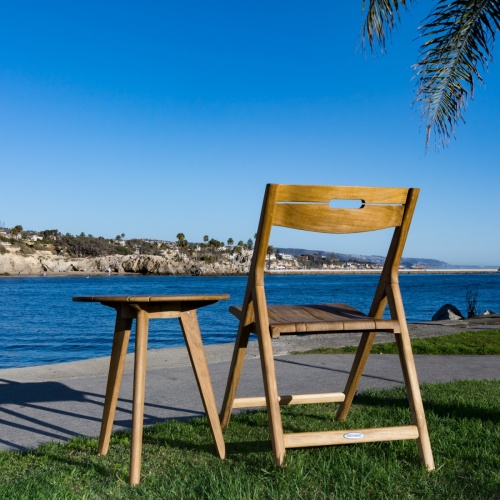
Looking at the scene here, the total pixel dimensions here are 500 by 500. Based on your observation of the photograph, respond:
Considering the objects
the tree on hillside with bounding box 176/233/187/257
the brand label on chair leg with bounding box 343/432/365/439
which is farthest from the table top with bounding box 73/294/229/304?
the tree on hillside with bounding box 176/233/187/257

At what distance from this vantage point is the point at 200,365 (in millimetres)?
3869

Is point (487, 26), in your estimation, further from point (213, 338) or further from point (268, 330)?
point (213, 338)

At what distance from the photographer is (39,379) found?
742cm

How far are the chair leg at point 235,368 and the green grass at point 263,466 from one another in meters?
0.17

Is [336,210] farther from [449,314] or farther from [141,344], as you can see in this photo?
[449,314]

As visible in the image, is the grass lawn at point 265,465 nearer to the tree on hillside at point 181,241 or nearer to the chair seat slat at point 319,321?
the chair seat slat at point 319,321

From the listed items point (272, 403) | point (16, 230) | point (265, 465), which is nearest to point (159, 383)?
point (265, 465)

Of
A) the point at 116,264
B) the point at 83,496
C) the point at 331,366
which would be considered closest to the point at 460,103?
the point at 331,366

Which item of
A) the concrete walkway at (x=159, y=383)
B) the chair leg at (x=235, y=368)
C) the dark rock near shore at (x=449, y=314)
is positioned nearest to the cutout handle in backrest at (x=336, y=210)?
the chair leg at (x=235, y=368)

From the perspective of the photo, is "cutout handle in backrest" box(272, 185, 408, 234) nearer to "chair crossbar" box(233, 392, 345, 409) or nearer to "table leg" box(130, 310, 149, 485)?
"table leg" box(130, 310, 149, 485)

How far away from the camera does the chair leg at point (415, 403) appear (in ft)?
12.1

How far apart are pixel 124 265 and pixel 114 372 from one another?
159m

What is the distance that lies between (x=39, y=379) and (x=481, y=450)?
5.15m

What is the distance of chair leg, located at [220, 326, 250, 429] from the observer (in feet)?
13.9
